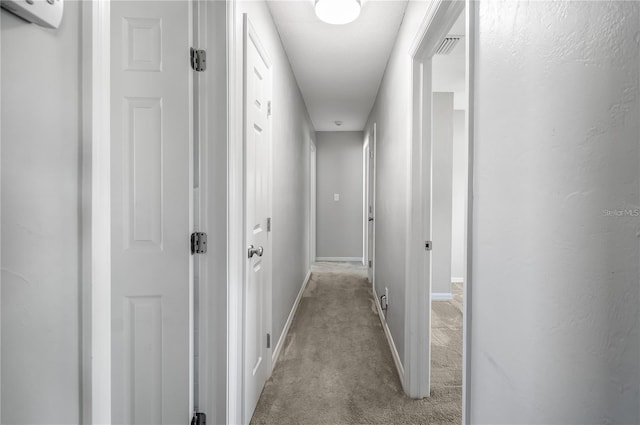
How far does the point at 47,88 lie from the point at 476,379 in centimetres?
122

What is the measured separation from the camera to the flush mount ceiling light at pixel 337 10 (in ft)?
6.09

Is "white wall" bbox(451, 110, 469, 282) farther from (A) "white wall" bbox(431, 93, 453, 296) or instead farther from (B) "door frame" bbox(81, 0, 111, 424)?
(B) "door frame" bbox(81, 0, 111, 424)

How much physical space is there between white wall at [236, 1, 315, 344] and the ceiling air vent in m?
1.27

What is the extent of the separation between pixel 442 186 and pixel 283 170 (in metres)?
2.16

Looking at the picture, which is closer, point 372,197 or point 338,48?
point 338,48

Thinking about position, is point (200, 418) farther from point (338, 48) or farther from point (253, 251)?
point (338, 48)

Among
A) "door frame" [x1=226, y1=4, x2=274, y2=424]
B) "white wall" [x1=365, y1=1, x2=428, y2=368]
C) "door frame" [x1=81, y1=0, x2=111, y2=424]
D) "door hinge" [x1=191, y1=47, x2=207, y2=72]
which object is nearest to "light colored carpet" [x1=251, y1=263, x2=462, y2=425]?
"white wall" [x1=365, y1=1, x2=428, y2=368]

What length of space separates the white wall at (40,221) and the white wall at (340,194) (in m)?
5.58

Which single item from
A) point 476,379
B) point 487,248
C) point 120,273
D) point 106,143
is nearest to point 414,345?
point 476,379

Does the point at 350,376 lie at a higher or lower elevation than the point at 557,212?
lower

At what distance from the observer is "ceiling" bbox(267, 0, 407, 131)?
6.85 feet

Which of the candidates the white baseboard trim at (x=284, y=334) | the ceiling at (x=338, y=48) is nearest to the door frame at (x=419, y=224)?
the ceiling at (x=338, y=48)

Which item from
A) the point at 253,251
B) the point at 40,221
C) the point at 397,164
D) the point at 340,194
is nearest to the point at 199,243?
the point at 253,251

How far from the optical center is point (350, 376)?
207 centimetres
